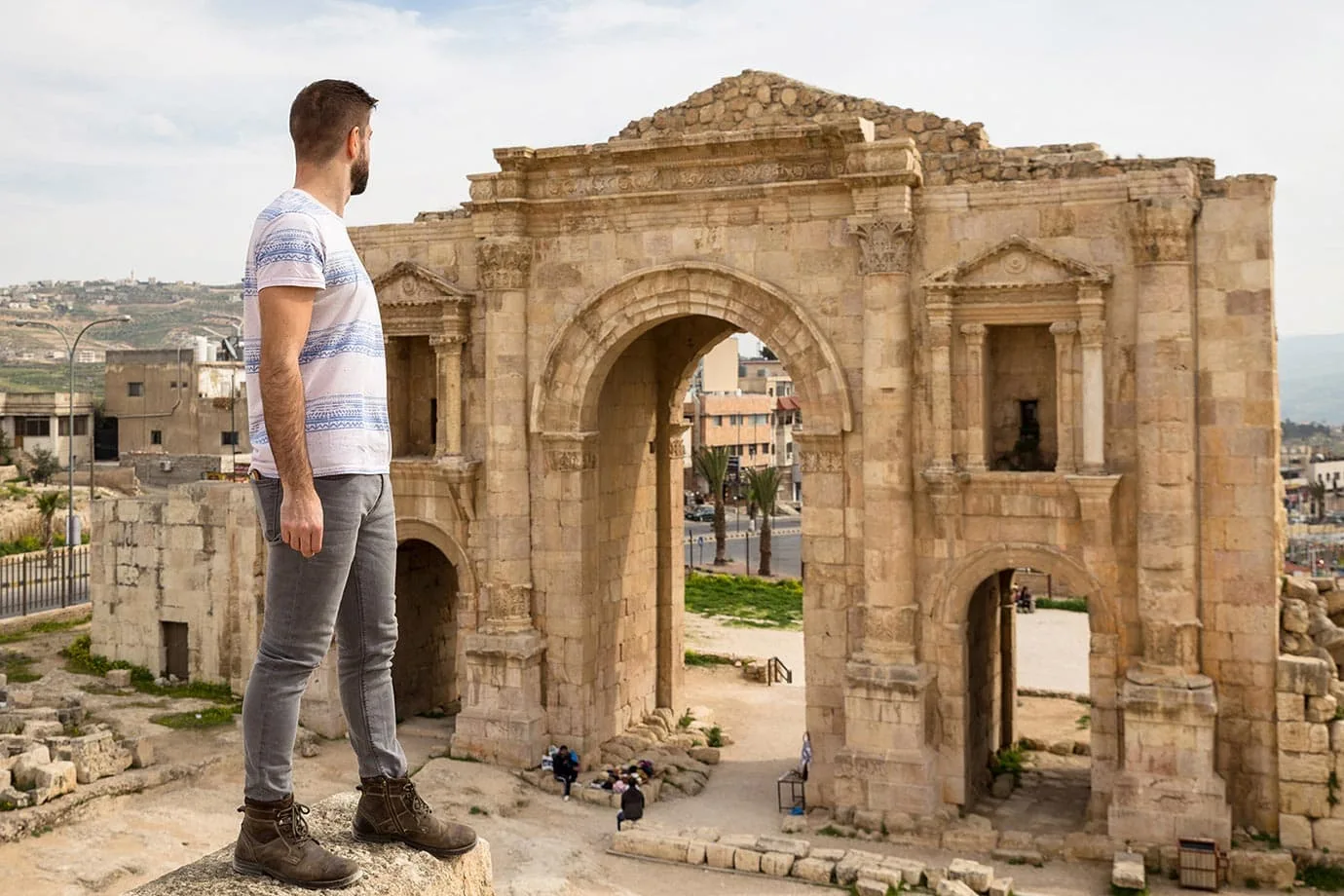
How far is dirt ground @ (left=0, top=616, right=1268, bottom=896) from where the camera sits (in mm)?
14781

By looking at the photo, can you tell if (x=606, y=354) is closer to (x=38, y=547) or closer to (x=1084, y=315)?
(x=1084, y=315)

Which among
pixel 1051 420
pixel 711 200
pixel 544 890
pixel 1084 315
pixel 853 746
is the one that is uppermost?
pixel 711 200

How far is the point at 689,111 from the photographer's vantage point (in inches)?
776

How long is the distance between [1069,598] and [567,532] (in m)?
25.5

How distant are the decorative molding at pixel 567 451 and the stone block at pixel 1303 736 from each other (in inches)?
398

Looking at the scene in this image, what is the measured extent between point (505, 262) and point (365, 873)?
607 inches

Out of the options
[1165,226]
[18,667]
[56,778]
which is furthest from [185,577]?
[1165,226]

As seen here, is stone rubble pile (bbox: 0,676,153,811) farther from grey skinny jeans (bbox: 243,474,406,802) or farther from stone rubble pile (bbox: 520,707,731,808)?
grey skinny jeans (bbox: 243,474,406,802)

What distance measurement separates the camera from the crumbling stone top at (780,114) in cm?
1827

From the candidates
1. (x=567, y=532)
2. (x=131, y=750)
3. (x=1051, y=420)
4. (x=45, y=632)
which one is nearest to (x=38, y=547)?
(x=45, y=632)

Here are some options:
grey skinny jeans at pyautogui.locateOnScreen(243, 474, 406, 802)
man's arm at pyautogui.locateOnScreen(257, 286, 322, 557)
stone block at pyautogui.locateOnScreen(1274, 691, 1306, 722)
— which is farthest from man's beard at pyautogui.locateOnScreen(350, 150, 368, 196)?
stone block at pyautogui.locateOnScreen(1274, 691, 1306, 722)

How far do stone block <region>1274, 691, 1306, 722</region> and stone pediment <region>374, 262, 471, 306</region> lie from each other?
12661mm

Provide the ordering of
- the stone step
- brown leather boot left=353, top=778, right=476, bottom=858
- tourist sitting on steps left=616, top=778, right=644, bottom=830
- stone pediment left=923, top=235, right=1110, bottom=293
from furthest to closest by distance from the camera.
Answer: tourist sitting on steps left=616, top=778, right=644, bottom=830 < stone pediment left=923, top=235, right=1110, bottom=293 < brown leather boot left=353, top=778, right=476, bottom=858 < the stone step

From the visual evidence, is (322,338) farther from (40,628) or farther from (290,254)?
(40,628)
